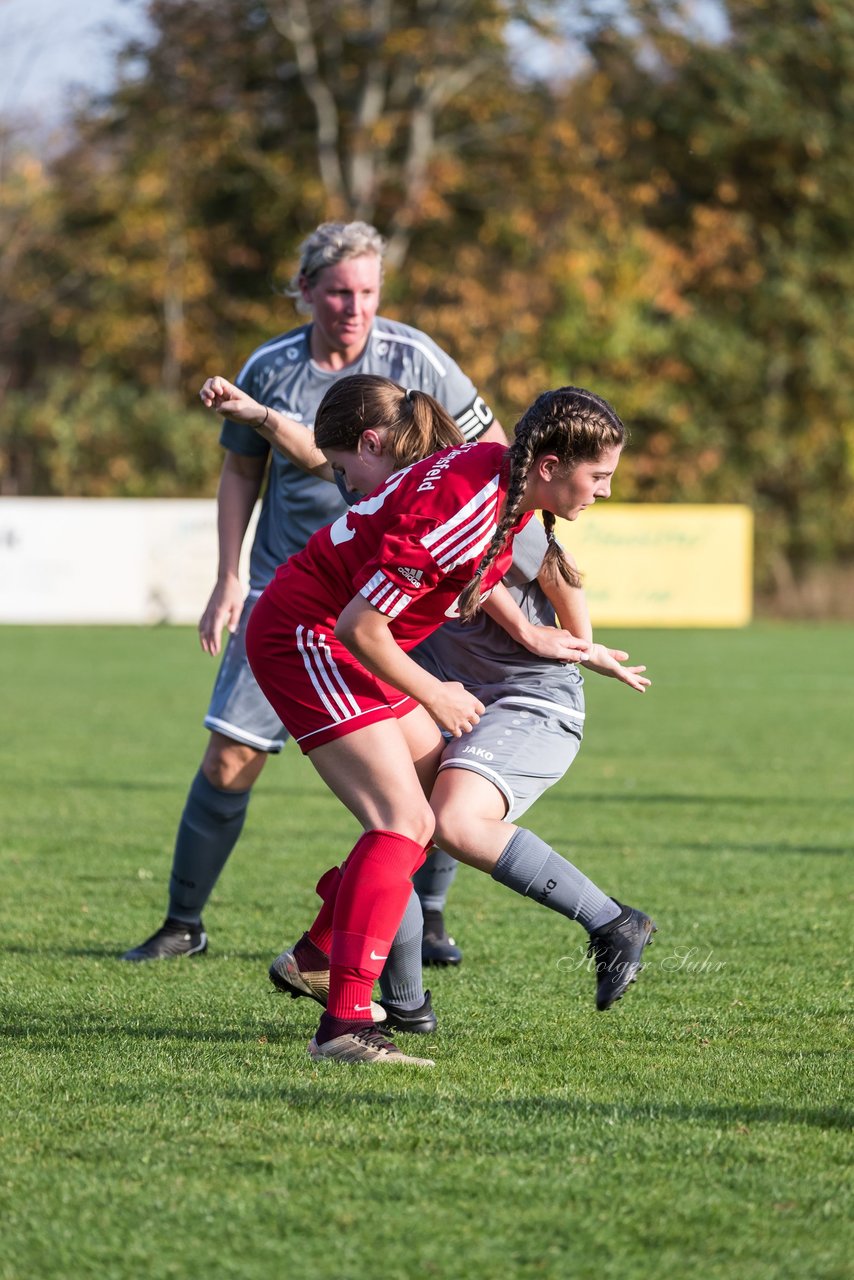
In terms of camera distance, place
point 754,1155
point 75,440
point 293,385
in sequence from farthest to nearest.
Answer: point 75,440, point 293,385, point 754,1155

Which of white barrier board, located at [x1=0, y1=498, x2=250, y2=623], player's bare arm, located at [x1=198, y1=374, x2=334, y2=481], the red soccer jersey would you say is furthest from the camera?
white barrier board, located at [x1=0, y1=498, x2=250, y2=623]

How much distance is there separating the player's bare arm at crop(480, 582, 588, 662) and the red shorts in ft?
1.18

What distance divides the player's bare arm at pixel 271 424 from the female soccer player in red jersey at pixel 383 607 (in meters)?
0.44

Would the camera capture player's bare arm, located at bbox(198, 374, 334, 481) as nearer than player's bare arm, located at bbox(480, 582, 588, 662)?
No

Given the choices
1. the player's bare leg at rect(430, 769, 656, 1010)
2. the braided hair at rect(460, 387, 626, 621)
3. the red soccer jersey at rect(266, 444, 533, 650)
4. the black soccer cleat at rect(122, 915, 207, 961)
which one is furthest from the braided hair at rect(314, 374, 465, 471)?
the black soccer cleat at rect(122, 915, 207, 961)

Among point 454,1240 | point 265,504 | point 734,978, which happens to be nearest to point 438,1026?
point 734,978

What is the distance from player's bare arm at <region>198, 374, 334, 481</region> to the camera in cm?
430

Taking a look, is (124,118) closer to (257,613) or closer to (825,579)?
(825,579)

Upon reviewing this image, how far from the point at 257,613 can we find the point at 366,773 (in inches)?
18.7

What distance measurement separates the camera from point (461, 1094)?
349 centimetres

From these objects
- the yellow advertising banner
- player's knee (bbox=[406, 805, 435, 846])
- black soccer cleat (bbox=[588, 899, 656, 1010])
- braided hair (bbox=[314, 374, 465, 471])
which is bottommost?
the yellow advertising banner

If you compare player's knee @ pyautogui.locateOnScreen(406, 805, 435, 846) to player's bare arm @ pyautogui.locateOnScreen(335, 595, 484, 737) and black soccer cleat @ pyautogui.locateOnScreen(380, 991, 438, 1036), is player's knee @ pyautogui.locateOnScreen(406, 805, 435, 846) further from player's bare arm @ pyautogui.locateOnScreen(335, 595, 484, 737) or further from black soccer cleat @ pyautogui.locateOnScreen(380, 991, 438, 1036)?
black soccer cleat @ pyautogui.locateOnScreen(380, 991, 438, 1036)

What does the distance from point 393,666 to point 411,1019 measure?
1.06m

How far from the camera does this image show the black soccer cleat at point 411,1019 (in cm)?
409
